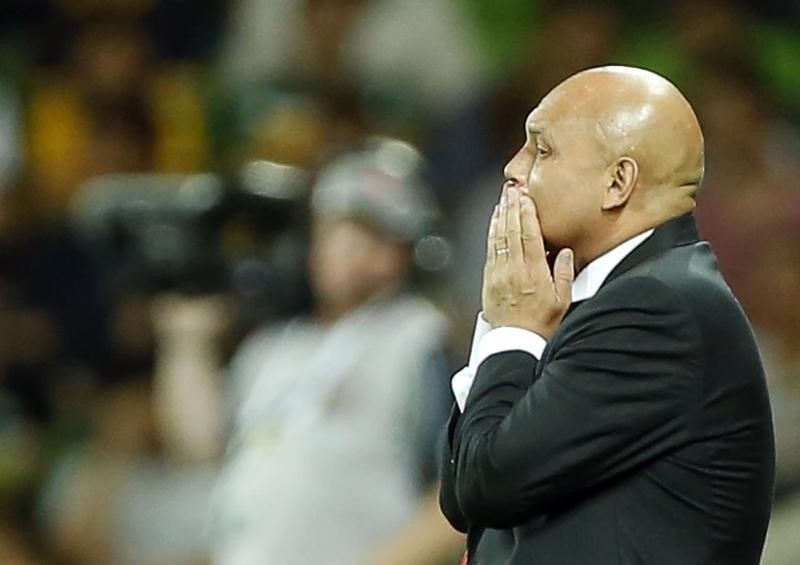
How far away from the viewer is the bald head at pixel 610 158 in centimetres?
247

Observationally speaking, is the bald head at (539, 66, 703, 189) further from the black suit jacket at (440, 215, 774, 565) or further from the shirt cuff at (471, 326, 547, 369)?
the shirt cuff at (471, 326, 547, 369)

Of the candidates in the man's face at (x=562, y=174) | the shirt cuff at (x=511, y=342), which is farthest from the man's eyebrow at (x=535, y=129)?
the shirt cuff at (x=511, y=342)

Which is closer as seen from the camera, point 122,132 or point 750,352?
point 750,352

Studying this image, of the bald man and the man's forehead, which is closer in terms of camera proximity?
the bald man

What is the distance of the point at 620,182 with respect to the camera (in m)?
2.48

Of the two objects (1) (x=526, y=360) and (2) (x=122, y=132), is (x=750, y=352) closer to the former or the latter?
(1) (x=526, y=360)

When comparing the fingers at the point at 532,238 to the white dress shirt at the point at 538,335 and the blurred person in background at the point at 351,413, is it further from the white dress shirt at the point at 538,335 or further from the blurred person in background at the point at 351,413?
the blurred person in background at the point at 351,413

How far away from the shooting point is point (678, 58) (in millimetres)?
6711

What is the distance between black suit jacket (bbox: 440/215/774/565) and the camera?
2387 mm

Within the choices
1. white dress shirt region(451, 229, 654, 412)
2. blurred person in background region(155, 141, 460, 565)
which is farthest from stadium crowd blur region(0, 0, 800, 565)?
white dress shirt region(451, 229, 654, 412)

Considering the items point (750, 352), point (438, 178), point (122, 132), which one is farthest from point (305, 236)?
point (750, 352)

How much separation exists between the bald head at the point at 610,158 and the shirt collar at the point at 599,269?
10mm

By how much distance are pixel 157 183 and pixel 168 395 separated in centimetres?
65

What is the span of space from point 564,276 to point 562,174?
13 cm
